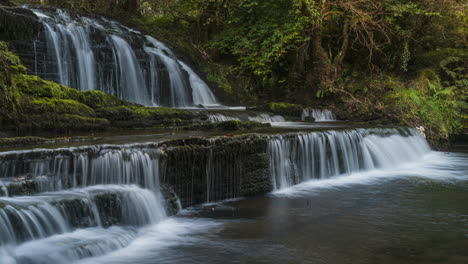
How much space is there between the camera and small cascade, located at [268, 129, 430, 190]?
25.9 feet

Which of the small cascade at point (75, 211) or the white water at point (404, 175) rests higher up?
the small cascade at point (75, 211)

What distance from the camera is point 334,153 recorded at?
9094 millimetres

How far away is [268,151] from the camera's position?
7656 millimetres

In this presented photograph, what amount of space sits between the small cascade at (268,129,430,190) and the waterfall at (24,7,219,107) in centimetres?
763

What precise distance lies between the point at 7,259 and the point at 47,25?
11.7m

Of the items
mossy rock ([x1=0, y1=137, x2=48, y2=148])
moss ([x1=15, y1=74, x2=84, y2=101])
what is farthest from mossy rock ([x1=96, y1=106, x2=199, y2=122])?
mossy rock ([x1=0, y1=137, x2=48, y2=148])

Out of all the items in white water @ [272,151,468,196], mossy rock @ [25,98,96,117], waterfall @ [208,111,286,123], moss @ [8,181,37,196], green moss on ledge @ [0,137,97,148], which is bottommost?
white water @ [272,151,468,196]

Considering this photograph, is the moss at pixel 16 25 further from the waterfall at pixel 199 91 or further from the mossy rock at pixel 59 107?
the waterfall at pixel 199 91

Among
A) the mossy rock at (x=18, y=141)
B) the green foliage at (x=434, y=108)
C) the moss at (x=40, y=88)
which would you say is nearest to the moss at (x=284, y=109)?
the green foliage at (x=434, y=108)

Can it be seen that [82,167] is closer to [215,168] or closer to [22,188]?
[22,188]

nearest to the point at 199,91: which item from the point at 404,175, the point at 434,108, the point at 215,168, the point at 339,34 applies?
the point at 339,34

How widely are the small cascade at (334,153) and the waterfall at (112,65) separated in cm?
763

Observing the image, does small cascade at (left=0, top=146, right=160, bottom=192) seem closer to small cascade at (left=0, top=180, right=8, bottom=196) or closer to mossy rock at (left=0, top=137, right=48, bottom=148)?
small cascade at (left=0, top=180, right=8, bottom=196)

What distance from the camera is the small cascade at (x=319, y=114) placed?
14727mm
